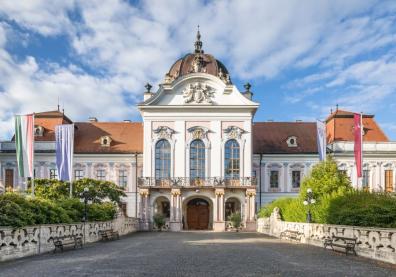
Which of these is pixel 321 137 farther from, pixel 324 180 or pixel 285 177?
pixel 285 177

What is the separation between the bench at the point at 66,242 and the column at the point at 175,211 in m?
16.9

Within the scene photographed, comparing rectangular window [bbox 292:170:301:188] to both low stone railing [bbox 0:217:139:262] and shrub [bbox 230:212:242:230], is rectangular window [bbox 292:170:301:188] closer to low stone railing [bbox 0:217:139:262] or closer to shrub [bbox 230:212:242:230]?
shrub [bbox 230:212:242:230]

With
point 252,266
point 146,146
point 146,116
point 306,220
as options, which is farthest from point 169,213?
point 252,266

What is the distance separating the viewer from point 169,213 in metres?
37.8

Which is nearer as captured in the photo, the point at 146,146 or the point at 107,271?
the point at 107,271

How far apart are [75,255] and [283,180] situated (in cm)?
2784

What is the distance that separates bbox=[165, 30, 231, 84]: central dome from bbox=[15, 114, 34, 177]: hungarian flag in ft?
59.5

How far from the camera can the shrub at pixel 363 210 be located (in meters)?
14.7

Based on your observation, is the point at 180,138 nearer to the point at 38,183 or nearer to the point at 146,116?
the point at 146,116

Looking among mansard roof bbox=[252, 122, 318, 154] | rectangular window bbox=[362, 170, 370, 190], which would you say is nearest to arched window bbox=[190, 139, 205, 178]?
mansard roof bbox=[252, 122, 318, 154]

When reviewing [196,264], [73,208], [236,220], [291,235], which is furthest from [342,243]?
[236,220]

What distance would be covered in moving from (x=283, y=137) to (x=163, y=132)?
12288 millimetres

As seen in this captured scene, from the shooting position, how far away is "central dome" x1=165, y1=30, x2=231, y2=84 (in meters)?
38.4

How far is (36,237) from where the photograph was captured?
1559cm
